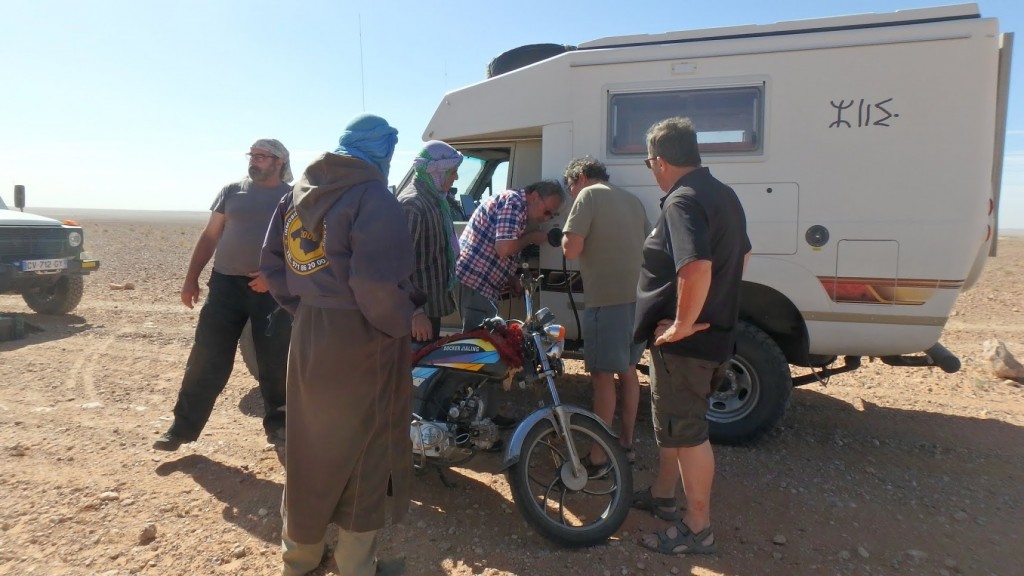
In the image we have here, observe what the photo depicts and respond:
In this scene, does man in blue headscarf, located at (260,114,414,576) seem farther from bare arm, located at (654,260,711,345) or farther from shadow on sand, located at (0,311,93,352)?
shadow on sand, located at (0,311,93,352)

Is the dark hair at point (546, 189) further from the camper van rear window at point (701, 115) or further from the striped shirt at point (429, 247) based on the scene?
the striped shirt at point (429, 247)

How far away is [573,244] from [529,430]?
46.2 inches

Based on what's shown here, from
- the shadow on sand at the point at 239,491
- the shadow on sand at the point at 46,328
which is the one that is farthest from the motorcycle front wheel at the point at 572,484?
the shadow on sand at the point at 46,328

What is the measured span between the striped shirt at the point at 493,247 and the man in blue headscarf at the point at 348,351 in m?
1.48

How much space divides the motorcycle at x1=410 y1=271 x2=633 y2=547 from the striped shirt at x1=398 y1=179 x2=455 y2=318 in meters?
0.34

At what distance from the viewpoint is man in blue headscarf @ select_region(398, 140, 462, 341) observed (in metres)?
3.72

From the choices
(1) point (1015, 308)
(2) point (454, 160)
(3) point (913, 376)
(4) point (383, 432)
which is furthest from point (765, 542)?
(1) point (1015, 308)


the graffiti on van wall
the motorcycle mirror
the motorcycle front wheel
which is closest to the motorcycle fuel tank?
the motorcycle front wheel

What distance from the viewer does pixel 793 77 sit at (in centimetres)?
429

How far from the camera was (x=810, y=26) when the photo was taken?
4.30 metres

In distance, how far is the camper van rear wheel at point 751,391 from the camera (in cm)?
445

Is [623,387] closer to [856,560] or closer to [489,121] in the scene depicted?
[856,560]

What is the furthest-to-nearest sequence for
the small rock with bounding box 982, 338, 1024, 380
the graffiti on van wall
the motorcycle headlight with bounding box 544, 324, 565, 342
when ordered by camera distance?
the small rock with bounding box 982, 338, 1024, 380 → the graffiti on van wall → the motorcycle headlight with bounding box 544, 324, 565, 342

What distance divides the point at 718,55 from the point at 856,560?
3070 mm
